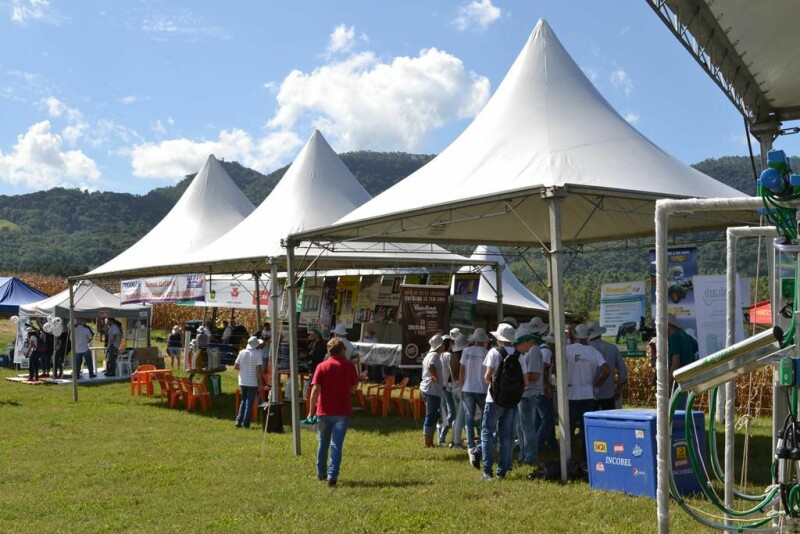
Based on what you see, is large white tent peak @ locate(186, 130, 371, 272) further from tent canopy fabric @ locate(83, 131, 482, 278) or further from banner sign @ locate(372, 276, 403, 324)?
banner sign @ locate(372, 276, 403, 324)

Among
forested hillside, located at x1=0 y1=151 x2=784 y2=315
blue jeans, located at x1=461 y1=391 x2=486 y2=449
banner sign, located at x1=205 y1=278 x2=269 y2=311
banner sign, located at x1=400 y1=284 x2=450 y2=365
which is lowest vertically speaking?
blue jeans, located at x1=461 y1=391 x2=486 y2=449

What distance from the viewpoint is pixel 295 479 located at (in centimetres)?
900

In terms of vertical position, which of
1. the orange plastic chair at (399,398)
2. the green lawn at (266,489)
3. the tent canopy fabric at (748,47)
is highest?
the tent canopy fabric at (748,47)

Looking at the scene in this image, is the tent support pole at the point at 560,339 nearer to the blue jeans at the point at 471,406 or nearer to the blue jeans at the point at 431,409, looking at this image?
the blue jeans at the point at 471,406

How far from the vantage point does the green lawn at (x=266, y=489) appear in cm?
698

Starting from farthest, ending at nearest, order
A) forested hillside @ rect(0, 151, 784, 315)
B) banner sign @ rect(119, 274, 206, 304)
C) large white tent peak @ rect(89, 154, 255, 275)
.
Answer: forested hillside @ rect(0, 151, 784, 315), banner sign @ rect(119, 274, 206, 304), large white tent peak @ rect(89, 154, 255, 275)

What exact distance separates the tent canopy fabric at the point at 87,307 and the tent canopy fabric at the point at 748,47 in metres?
17.6

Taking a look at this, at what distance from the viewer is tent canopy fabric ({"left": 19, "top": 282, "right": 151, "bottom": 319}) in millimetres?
23281

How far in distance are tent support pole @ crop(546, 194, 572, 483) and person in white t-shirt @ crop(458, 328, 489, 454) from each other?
50.1 inches

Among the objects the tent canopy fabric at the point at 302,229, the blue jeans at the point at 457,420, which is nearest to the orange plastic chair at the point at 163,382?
the tent canopy fabric at the point at 302,229

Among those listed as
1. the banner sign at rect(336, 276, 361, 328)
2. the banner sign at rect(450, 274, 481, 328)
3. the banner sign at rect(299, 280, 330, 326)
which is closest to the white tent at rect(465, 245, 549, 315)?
the banner sign at rect(299, 280, 330, 326)

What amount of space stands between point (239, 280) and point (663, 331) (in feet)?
70.5

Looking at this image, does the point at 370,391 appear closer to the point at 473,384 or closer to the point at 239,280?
the point at 473,384

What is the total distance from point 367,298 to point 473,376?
7.72 m
